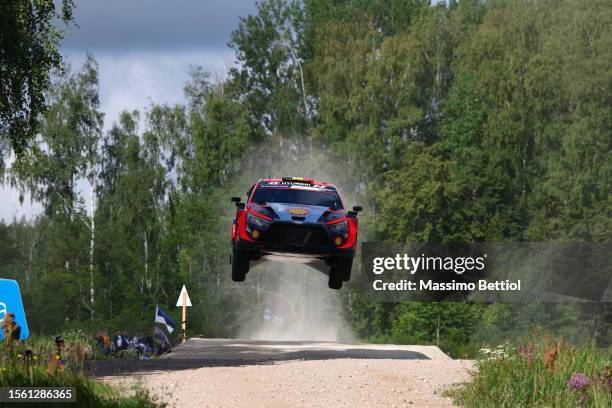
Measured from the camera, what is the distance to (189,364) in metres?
22.2

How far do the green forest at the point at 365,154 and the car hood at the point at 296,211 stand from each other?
90.5ft

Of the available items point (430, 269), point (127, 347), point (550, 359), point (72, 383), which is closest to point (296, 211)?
point (550, 359)

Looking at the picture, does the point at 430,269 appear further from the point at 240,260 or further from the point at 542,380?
the point at 542,380

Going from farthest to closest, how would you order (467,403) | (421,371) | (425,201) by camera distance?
1. (425,201)
2. (421,371)
3. (467,403)

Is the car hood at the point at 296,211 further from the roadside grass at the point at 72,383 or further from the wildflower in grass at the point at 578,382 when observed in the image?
the wildflower in grass at the point at 578,382

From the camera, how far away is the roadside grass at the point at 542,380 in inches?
619

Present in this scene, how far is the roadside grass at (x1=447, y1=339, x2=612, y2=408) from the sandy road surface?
74 cm

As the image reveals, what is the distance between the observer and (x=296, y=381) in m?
19.0

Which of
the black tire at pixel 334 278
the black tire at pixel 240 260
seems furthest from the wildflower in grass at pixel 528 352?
the black tire at pixel 240 260

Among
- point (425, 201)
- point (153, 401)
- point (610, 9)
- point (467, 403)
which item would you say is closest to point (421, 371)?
point (467, 403)

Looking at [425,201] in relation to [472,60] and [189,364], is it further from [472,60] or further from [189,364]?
[189,364]

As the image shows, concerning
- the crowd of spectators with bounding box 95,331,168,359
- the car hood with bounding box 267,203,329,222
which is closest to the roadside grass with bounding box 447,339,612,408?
the car hood with bounding box 267,203,329,222

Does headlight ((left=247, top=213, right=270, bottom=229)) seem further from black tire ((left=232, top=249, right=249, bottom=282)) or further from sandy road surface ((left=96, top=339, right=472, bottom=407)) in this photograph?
sandy road surface ((left=96, top=339, right=472, bottom=407))

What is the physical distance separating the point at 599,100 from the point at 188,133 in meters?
24.1
